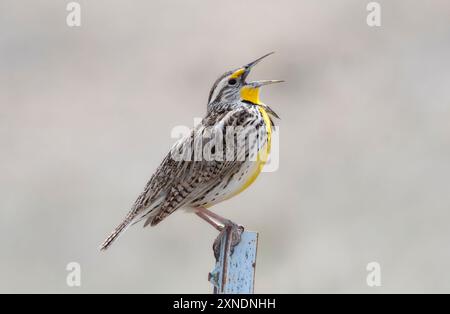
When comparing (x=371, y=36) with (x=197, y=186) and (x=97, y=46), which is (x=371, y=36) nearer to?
(x=97, y=46)

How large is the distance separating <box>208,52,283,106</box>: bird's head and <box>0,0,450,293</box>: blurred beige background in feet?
11.0

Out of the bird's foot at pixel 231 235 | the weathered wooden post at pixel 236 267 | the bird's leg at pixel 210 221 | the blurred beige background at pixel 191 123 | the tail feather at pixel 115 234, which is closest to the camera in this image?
the weathered wooden post at pixel 236 267

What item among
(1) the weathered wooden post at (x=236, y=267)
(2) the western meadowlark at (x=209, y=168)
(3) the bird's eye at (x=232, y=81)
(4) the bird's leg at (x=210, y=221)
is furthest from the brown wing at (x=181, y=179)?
(1) the weathered wooden post at (x=236, y=267)

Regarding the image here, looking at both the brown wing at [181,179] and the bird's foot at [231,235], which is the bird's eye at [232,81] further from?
the bird's foot at [231,235]

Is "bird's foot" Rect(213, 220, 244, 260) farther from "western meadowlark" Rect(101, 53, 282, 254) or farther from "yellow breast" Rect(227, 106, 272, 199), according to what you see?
"yellow breast" Rect(227, 106, 272, 199)

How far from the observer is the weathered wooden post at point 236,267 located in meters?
3.99

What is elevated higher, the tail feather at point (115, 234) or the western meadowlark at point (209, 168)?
the western meadowlark at point (209, 168)

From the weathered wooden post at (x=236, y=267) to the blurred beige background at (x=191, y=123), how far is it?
3.91 metres

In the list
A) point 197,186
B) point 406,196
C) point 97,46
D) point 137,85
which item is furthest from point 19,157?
point 197,186

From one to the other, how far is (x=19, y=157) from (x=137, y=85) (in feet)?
5.73

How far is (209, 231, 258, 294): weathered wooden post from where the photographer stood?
399cm

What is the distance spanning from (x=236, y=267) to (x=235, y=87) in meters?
1.03

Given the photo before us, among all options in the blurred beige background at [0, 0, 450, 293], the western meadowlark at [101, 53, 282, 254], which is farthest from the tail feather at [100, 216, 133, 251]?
the blurred beige background at [0, 0, 450, 293]

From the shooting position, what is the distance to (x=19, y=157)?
34.8ft
